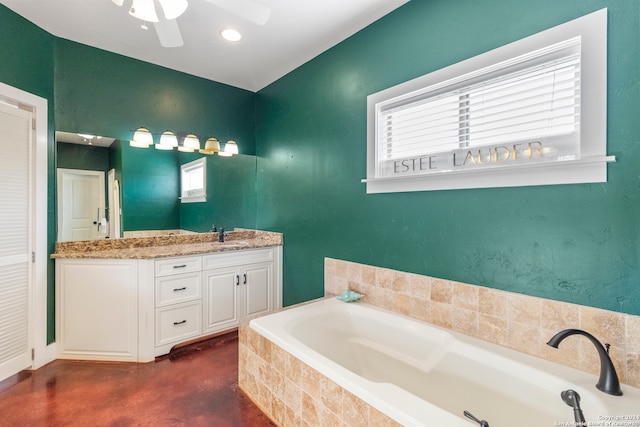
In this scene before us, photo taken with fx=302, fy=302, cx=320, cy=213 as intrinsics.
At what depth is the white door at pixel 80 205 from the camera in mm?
2568

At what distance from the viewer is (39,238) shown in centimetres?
237

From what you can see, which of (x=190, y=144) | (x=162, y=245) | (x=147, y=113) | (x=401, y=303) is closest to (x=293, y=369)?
(x=401, y=303)

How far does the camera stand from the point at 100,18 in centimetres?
227

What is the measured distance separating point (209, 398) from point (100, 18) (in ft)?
9.36

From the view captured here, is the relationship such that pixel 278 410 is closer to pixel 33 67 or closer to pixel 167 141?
pixel 167 141

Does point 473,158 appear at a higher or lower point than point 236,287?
higher

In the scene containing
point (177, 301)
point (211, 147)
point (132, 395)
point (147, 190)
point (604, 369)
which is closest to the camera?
point (604, 369)

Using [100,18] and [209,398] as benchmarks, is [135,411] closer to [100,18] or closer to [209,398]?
[209,398]

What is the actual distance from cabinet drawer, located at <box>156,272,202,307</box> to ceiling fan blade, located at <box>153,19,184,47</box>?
1790 mm

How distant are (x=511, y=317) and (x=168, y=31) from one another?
8.15 feet

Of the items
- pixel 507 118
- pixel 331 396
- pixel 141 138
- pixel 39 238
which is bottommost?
pixel 331 396

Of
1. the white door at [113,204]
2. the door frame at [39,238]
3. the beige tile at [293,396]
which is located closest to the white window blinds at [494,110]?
the beige tile at [293,396]

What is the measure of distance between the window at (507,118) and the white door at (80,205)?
8.34 feet

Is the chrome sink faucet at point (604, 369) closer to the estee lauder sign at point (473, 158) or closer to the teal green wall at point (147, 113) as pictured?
the estee lauder sign at point (473, 158)
